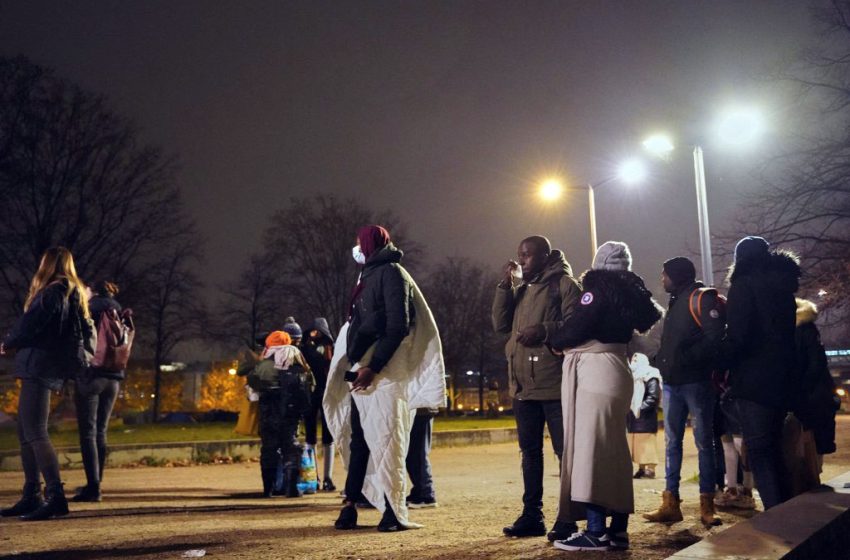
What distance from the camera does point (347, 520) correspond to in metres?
6.08

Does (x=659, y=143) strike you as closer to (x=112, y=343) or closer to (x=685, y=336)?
(x=685, y=336)

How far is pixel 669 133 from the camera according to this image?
52.3 ft

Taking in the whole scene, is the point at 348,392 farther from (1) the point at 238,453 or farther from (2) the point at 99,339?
(1) the point at 238,453

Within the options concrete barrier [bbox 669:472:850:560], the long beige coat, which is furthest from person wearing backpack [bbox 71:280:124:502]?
concrete barrier [bbox 669:472:850:560]

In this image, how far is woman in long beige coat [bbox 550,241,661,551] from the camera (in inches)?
199

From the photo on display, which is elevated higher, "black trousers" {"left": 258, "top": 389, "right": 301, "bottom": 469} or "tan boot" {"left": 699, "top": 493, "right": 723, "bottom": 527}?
"black trousers" {"left": 258, "top": 389, "right": 301, "bottom": 469}

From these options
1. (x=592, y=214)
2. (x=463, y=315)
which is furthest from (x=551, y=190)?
(x=463, y=315)

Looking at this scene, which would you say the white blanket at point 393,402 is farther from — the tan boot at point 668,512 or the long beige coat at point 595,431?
the tan boot at point 668,512

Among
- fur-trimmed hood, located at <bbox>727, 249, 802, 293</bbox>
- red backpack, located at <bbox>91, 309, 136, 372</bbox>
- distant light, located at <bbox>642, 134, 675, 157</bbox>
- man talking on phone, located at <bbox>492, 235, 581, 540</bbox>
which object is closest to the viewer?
man talking on phone, located at <bbox>492, 235, 581, 540</bbox>

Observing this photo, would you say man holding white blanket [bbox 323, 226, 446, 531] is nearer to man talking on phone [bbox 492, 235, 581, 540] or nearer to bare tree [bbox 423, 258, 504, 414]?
man talking on phone [bbox 492, 235, 581, 540]

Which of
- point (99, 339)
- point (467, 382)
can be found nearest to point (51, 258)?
point (99, 339)

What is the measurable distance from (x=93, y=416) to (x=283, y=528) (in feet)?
9.46

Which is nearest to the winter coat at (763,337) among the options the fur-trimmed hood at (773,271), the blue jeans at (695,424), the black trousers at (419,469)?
the fur-trimmed hood at (773,271)

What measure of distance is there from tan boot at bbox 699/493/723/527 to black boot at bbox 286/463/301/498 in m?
4.40
